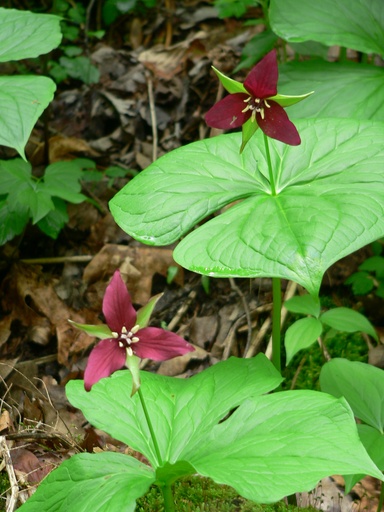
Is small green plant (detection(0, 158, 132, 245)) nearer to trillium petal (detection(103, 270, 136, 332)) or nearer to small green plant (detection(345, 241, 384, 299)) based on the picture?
small green plant (detection(345, 241, 384, 299))

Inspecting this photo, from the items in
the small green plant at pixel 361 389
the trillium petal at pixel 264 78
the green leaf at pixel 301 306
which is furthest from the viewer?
the green leaf at pixel 301 306

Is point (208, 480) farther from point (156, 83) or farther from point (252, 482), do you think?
point (156, 83)

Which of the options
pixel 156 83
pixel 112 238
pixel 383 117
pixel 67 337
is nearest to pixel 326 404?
pixel 383 117

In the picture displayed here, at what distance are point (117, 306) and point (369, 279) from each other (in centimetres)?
181

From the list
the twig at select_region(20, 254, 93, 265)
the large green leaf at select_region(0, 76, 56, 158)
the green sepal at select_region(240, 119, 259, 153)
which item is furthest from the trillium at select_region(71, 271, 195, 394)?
the twig at select_region(20, 254, 93, 265)

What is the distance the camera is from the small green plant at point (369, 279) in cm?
285

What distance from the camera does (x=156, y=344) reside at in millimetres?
1396

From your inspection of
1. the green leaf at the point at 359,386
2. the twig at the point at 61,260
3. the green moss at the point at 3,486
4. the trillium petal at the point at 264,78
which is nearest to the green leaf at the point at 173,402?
the green leaf at the point at 359,386

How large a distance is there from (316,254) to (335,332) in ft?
4.11

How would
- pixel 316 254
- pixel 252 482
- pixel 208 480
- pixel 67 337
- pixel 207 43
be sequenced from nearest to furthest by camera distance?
1. pixel 252 482
2. pixel 316 254
3. pixel 208 480
4. pixel 67 337
5. pixel 207 43

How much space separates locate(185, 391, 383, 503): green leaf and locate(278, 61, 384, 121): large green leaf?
4.48 ft

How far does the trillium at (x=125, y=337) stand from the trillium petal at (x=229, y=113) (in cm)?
58

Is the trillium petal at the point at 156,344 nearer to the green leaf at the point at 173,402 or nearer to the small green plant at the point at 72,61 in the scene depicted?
the green leaf at the point at 173,402

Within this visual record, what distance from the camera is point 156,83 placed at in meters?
4.27
